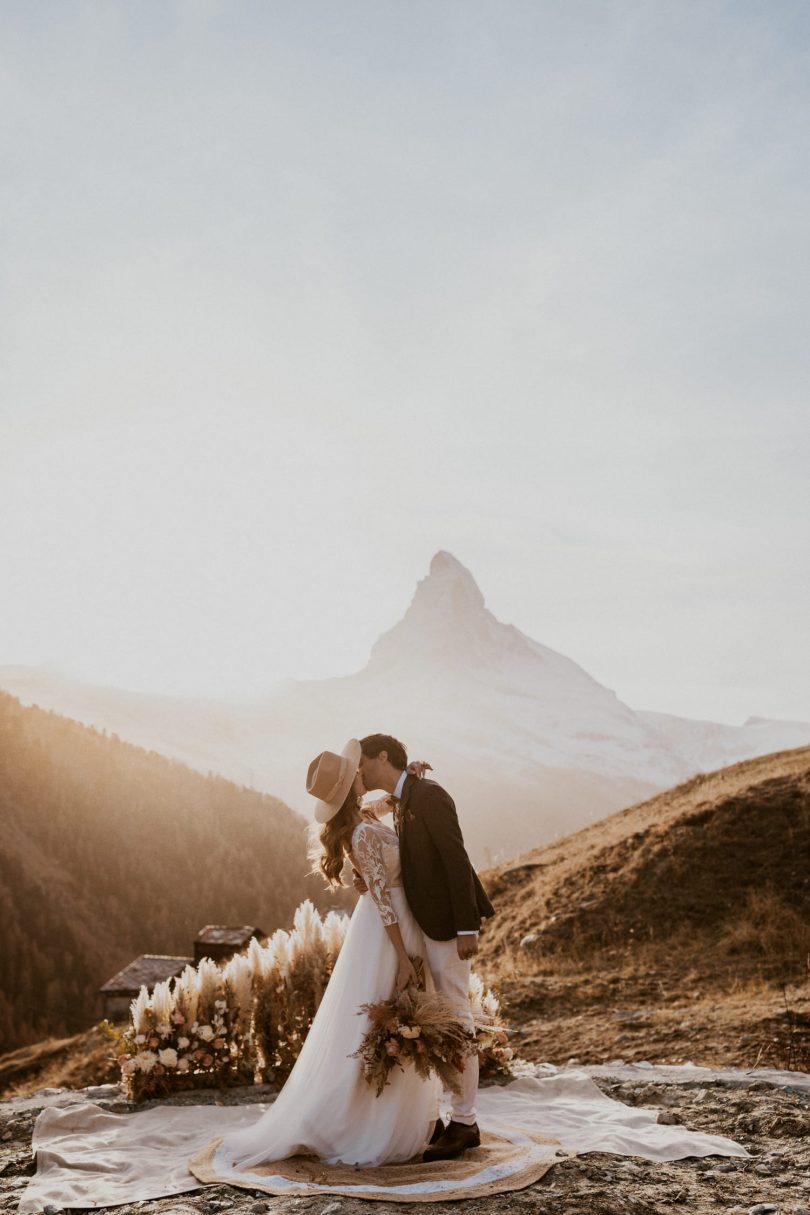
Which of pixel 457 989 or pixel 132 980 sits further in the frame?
pixel 132 980

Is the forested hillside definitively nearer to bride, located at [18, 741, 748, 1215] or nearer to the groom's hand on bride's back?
bride, located at [18, 741, 748, 1215]

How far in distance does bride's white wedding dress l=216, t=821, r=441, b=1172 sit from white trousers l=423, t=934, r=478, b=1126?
0.45ft

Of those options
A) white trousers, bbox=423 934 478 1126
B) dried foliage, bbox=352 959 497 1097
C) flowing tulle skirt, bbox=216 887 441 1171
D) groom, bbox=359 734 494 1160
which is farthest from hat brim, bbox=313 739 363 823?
dried foliage, bbox=352 959 497 1097

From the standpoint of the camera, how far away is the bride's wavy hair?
6.06 metres

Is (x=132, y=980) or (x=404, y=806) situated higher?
(x=404, y=806)

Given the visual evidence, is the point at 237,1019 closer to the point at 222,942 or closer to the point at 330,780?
the point at 330,780

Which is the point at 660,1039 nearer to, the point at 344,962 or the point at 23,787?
the point at 344,962

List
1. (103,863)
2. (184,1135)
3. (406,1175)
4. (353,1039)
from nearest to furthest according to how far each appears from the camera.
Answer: (406,1175) < (353,1039) < (184,1135) < (103,863)

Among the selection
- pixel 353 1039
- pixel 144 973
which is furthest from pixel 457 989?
pixel 144 973

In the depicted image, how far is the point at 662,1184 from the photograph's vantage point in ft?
17.1

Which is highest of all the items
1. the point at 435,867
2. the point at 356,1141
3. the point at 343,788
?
the point at 343,788

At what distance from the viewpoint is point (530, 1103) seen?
7699mm

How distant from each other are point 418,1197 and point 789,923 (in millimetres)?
12995

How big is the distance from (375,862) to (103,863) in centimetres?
3140
